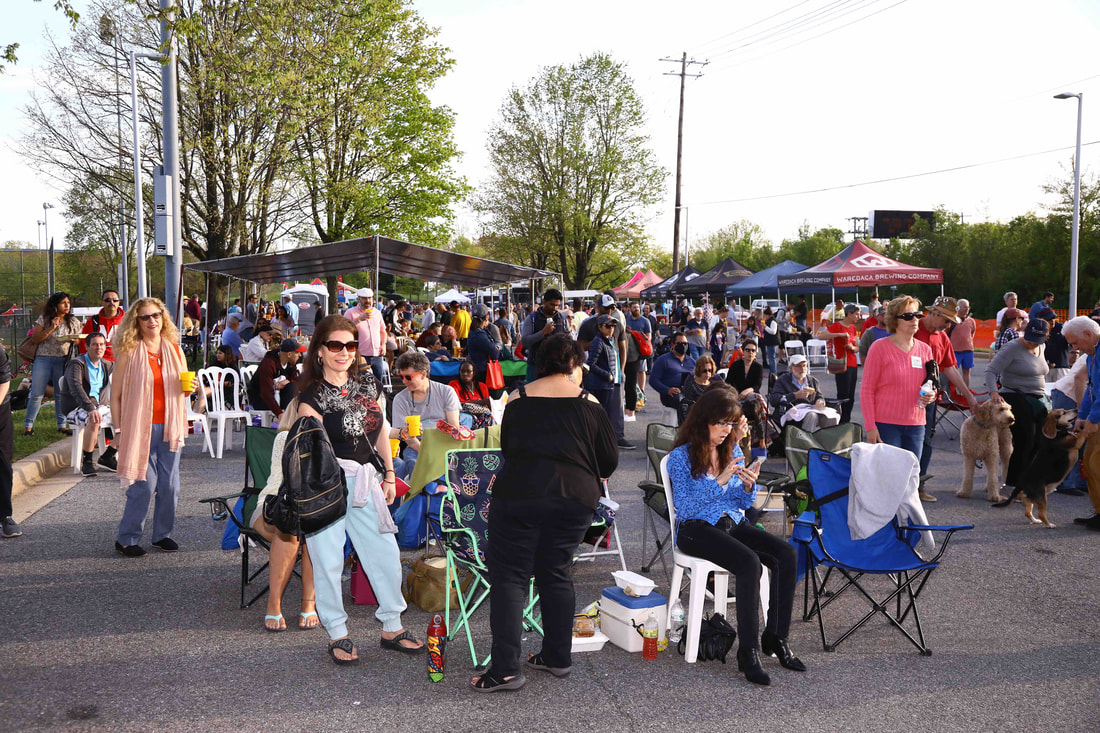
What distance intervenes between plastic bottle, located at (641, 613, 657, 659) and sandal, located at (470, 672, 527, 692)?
771 mm

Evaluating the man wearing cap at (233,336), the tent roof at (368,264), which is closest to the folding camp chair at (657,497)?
the tent roof at (368,264)

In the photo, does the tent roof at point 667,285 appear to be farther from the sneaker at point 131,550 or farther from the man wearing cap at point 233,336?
the sneaker at point 131,550

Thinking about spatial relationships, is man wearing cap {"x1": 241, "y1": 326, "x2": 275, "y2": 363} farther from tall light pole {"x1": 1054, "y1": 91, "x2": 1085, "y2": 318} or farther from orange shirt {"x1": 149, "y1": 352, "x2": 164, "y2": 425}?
tall light pole {"x1": 1054, "y1": 91, "x2": 1085, "y2": 318}

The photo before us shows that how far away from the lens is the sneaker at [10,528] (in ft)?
21.1

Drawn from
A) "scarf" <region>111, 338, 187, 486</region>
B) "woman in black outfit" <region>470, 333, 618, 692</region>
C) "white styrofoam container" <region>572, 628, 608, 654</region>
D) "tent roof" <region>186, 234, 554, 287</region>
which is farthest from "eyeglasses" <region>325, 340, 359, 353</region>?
"tent roof" <region>186, 234, 554, 287</region>

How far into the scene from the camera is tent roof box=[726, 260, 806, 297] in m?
26.2

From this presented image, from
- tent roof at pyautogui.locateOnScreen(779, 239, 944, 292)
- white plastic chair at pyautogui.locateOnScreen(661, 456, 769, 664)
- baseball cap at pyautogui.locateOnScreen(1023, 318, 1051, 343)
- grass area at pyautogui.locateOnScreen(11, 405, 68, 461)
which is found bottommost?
grass area at pyautogui.locateOnScreen(11, 405, 68, 461)

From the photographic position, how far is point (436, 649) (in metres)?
4.01

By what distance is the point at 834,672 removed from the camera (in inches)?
164

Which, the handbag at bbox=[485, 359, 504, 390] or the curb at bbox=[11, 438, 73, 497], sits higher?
the handbag at bbox=[485, 359, 504, 390]

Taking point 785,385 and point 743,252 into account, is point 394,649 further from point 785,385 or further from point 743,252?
point 743,252

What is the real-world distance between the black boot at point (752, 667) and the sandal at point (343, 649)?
1.90 metres

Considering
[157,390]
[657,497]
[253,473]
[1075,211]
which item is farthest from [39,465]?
[1075,211]

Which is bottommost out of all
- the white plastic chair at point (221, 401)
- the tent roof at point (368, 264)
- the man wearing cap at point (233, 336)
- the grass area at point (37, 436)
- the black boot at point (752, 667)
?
the black boot at point (752, 667)
